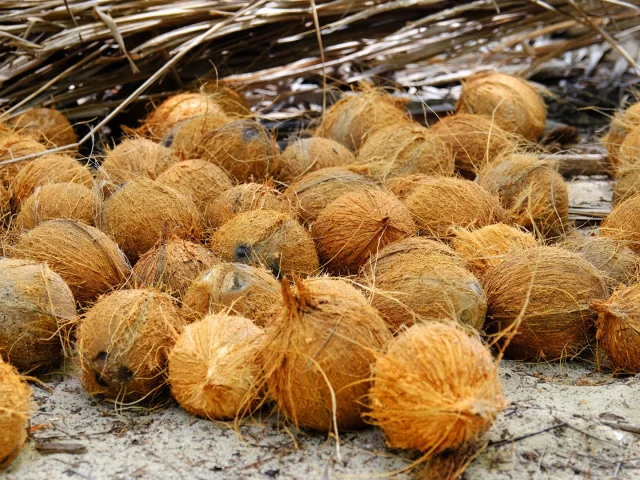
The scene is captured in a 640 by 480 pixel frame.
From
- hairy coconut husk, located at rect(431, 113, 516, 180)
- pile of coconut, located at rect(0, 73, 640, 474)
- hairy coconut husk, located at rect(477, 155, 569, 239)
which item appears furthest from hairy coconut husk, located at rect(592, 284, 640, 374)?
hairy coconut husk, located at rect(431, 113, 516, 180)

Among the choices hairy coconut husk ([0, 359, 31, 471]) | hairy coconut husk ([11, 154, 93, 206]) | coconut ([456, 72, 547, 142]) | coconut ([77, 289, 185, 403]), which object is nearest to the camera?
hairy coconut husk ([0, 359, 31, 471])

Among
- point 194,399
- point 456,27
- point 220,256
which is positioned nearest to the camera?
point 194,399

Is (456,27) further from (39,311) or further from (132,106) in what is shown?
(39,311)

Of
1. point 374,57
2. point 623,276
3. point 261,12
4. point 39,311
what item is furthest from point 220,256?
point 374,57

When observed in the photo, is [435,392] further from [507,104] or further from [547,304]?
[507,104]

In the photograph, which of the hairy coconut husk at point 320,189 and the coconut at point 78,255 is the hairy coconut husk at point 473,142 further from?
the coconut at point 78,255

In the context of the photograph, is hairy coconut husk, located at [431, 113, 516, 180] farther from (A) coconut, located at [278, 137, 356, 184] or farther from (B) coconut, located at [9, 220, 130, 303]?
(B) coconut, located at [9, 220, 130, 303]
